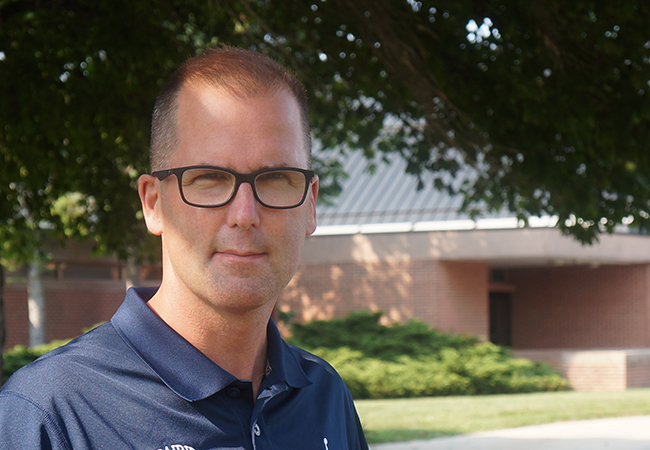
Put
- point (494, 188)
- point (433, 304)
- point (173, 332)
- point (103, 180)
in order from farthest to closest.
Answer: point (433, 304) → point (103, 180) → point (494, 188) → point (173, 332)

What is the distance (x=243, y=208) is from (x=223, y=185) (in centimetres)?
7

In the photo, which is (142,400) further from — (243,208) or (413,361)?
(413,361)

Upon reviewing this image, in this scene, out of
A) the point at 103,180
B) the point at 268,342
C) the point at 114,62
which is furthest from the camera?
the point at 103,180

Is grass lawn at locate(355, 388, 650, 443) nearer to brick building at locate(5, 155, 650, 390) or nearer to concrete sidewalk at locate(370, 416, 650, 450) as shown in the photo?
concrete sidewalk at locate(370, 416, 650, 450)

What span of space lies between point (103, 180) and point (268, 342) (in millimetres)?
7178

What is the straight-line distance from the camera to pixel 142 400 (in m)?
1.48

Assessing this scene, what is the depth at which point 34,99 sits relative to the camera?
6457 millimetres

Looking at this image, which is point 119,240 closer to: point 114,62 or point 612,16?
point 114,62

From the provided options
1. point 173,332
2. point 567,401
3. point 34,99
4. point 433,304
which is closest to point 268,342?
point 173,332

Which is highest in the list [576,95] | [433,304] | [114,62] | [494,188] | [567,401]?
[114,62]

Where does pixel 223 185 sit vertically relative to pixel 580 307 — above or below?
above

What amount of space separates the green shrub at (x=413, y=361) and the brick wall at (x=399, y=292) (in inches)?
60.9

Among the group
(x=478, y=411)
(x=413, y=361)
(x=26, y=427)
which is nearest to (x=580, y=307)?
(x=413, y=361)

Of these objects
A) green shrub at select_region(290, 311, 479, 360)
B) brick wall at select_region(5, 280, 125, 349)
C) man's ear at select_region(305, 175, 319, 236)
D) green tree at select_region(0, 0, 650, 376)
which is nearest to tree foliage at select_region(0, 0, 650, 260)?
green tree at select_region(0, 0, 650, 376)
